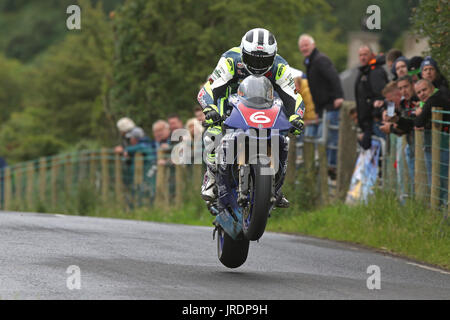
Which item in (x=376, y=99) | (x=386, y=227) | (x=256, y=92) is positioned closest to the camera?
(x=256, y=92)

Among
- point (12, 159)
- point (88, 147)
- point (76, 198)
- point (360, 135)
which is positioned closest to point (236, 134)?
point (360, 135)

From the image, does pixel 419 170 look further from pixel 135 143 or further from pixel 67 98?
pixel 67 98

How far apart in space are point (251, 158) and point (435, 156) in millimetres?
5284

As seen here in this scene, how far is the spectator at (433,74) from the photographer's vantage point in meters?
13.8

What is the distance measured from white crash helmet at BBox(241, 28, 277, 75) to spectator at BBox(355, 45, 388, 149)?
6.79 metres

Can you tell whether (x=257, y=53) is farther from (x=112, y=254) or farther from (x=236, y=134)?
Answer: (x=112, y=254)

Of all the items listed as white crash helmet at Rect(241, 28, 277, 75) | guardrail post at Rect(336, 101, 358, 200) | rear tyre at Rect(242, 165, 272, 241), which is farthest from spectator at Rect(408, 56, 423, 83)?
rear tyre at Rect(242, 165, 272, 241)

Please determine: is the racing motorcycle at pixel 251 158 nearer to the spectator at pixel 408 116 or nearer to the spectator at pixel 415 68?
the spectator at pixel 408 116

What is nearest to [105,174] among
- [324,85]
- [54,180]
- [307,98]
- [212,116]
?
[54,180]

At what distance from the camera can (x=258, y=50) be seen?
9.59 m

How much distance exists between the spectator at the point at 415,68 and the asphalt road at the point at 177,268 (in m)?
2.91

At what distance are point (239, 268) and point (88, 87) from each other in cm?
4521

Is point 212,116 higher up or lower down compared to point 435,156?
higher up

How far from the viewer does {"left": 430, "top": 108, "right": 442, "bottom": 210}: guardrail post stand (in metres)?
13.7
